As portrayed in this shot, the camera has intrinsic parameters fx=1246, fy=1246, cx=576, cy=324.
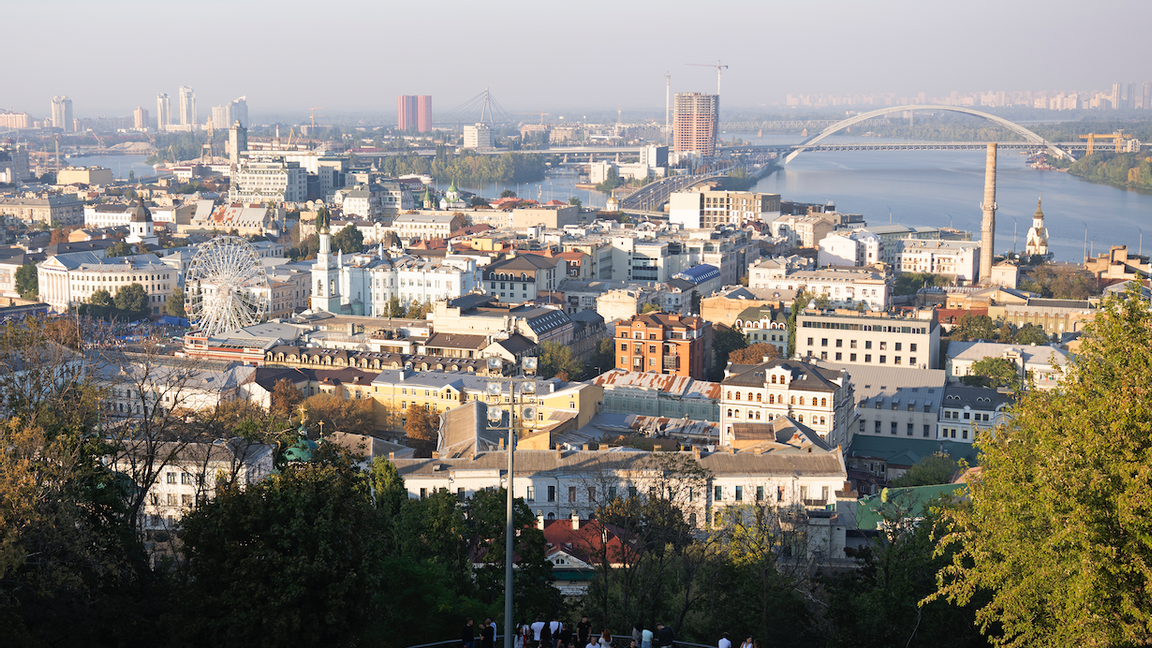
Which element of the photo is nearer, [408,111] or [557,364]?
[557,364]

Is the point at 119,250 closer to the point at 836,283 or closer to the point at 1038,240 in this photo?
the point at 836,283

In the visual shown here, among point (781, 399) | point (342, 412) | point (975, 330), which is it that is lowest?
point (342, 412)

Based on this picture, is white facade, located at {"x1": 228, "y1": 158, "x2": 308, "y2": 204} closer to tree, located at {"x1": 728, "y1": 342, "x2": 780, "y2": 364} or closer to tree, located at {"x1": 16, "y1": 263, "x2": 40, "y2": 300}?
tree, located at {"x1": 16, "y1": 263, "x2": 40, "y2": 300}

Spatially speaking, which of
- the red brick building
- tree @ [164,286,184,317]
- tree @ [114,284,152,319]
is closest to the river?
the red brick building

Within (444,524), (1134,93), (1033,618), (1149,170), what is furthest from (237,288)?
(1134,93)

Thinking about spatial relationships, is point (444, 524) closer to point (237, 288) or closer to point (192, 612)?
point (192, 612)

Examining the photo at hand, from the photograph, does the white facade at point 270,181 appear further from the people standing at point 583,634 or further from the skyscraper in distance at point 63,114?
the skyscraper in distance at point 63,114

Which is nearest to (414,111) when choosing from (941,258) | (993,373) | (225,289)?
(941,258)
